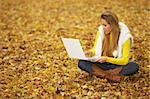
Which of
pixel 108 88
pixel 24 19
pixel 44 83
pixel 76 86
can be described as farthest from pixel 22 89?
pixel 24 19

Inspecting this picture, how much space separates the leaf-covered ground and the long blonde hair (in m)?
0.50

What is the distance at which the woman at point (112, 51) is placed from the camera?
5.23 meters

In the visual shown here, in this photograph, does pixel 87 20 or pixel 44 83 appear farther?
pixel 87 20

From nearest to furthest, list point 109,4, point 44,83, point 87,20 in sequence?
point 44,83, point 87,20, point 109,4

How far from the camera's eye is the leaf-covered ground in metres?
5.44

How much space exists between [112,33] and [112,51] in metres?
0.32

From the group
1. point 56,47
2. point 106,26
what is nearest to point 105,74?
point 106,26

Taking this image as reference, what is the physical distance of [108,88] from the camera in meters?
5.45

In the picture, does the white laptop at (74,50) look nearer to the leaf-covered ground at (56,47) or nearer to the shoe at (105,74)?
the shoe at (105,74)

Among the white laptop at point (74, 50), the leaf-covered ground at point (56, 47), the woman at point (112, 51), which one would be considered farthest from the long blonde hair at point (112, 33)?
the leaf-covered ground at point (56, 47)

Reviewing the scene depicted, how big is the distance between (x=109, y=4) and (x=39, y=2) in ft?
7.17

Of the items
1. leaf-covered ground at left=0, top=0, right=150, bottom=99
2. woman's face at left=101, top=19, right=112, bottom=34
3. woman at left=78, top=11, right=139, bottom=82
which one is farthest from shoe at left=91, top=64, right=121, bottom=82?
woman's face at left=101, top=19, right=112, bottom=34

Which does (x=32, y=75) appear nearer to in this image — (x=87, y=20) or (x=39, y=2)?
(x=87, y=20)

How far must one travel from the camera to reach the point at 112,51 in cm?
547
